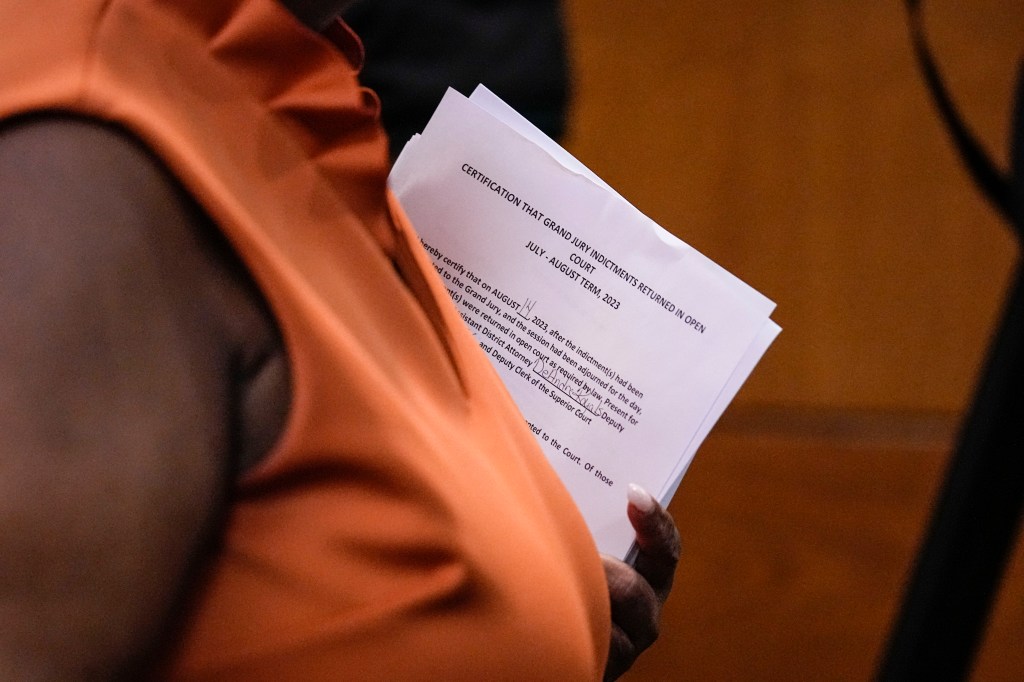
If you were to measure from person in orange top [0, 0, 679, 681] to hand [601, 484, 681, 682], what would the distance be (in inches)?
3.3

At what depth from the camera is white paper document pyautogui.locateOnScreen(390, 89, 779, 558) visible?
505 mm

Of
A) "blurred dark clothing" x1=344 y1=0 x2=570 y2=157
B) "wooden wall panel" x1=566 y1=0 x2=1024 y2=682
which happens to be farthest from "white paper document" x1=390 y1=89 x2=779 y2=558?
"wooden wall panel" x1=566 y1=0 x2=1024 y2=682

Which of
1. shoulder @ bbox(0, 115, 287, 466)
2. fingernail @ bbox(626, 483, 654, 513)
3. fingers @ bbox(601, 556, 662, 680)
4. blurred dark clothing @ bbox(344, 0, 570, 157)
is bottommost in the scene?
fingers @ bbox(601, 556, 662, 680)

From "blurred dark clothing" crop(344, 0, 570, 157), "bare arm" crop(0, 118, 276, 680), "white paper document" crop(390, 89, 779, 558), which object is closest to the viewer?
"bare arm" crop(0, 118, 276, 680)

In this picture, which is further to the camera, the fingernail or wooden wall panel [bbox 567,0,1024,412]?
wooden wall panel [bbox 567,0,1024,412]

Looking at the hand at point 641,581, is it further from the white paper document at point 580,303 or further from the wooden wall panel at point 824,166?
the wooden wall panel at point 824,166

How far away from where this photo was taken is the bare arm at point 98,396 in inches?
11.6

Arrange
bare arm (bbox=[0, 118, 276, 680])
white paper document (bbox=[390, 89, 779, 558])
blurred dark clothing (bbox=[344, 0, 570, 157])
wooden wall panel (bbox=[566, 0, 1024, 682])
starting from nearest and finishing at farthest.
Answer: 1. bare arm (bbox=[0, 118, 276, 680])
2. white paper document (bbox=[390, 89, 779, 558])
3. blurred dark clothing (bbox=[344, 0, 570, 157])
4. wooden wall panel (bbox=[566, 0, 1024, 682])

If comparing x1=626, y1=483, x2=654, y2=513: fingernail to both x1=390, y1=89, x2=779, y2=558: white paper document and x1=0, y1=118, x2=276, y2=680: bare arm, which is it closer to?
x1=390, y1=89, x2=779, y2=558: white paper document

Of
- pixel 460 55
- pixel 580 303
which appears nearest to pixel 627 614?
pixel 580 303

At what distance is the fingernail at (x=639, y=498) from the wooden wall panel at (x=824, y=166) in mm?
899

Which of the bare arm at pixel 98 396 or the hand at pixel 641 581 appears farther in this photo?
the hand at pixel 641 581

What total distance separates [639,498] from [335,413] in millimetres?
217

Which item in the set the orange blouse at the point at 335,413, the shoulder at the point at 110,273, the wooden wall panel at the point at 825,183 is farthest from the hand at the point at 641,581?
the wooden wall panel at the point at 825,183
